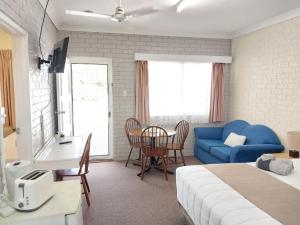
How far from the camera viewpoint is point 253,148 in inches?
140

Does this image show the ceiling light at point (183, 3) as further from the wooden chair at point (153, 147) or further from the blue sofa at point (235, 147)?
the blue sofa at point (235, 147)

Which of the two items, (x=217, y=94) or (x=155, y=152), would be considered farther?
(x=217, y=94)

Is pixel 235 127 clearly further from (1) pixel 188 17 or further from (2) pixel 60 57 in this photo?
(2) pixel 60 57

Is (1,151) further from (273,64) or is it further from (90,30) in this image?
(273,64)

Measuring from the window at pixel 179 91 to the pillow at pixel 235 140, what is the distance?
0.89 m

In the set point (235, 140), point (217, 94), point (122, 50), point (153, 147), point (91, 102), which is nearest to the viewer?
point (153, 147)

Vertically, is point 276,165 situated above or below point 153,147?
above

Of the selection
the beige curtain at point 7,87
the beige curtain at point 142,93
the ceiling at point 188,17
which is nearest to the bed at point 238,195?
the ceiling at point 188,17

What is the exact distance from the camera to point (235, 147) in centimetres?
359

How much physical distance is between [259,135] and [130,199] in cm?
237

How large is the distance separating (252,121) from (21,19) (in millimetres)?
4088

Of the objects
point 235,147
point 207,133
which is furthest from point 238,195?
point 207,133

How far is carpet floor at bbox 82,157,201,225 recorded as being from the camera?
2.71 m

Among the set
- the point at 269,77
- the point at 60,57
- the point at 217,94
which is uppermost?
the point at 60,57
